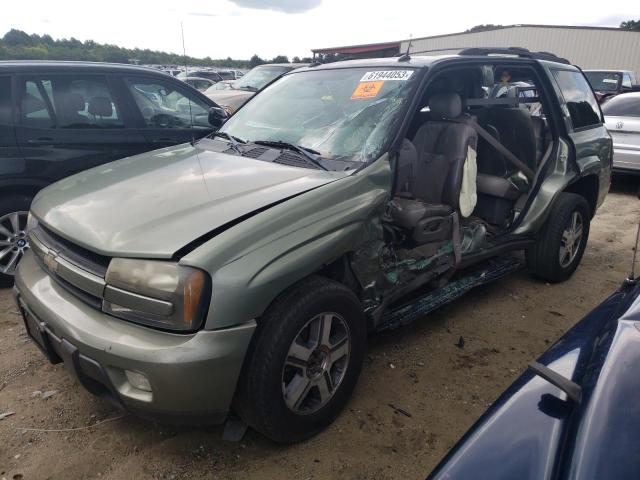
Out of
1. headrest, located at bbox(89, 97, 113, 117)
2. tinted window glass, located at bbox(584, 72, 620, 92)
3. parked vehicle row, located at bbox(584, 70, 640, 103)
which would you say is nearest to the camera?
headrest, located at bbox(89, 97, 113, 117)

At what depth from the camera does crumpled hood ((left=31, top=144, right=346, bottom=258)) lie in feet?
6.86

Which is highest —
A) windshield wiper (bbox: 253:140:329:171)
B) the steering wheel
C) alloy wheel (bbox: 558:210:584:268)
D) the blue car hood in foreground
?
the steering wheel

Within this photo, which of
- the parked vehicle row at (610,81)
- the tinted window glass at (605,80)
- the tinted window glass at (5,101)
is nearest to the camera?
the tinted window glass at (5,101)

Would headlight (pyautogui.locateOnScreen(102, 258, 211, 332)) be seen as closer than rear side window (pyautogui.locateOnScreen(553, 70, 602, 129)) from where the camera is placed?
Yes

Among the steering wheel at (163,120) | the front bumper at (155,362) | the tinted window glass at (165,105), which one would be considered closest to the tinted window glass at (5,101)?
the tinted window glass at (165,105)

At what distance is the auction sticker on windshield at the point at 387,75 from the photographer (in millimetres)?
3084

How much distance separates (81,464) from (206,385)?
857mm

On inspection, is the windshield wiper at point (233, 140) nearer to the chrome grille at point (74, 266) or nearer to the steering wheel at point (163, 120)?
the chrome grille at point (74, 266)

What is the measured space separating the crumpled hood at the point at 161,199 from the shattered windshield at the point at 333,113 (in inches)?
13.0

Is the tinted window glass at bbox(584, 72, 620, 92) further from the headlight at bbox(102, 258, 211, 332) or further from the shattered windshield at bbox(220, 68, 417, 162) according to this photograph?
the headlight at bbox(102, 258, 211, 332)

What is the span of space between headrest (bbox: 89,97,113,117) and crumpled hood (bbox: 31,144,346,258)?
5.52 feet

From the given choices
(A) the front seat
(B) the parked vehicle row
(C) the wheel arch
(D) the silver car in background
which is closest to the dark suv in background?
(A) the front seat

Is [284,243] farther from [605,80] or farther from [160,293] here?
[605,80]

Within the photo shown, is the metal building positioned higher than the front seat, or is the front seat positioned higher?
the metal building
